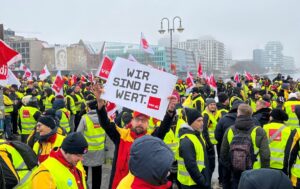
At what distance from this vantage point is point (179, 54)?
130m

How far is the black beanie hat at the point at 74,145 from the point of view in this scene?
12.1 feet

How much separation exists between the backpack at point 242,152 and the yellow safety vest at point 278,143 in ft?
1.52

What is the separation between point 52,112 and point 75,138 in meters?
3.01

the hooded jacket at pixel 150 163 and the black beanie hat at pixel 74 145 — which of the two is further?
the black beanie hat at pixel 74 145

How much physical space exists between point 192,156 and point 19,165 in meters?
2.26

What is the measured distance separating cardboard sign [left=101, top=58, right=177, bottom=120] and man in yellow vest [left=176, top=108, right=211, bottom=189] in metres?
0.91

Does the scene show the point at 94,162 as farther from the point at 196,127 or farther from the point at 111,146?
the point at 111,146

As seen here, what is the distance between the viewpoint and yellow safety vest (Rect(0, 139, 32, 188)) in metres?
3.72

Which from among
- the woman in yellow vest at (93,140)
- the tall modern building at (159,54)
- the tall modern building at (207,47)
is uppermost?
the tall modern building at (207,47)

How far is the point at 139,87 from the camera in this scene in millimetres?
4457

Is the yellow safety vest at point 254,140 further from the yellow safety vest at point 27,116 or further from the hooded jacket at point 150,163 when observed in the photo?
the yellow safety vest at point 27,116

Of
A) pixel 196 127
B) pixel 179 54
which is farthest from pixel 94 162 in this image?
pixel 179 54

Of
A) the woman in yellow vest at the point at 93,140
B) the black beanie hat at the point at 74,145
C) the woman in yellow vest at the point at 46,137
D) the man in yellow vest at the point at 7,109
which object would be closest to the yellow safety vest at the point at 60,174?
the black beanie hat at the point at 74,145

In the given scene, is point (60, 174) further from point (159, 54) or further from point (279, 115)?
point (159, 54)
